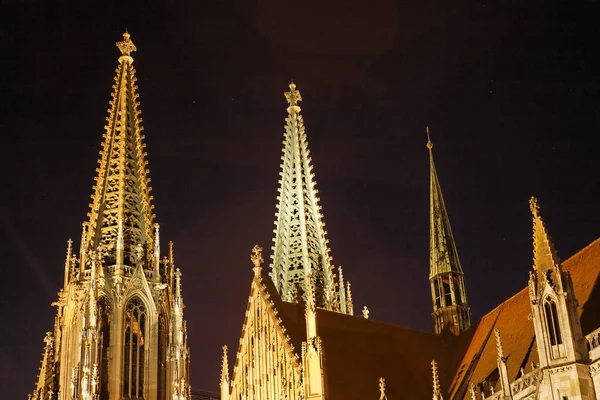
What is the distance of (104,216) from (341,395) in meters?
28.0

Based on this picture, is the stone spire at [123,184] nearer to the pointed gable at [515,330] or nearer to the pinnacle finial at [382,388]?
the pointed gable at [515,330]

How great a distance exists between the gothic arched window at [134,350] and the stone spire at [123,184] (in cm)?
259

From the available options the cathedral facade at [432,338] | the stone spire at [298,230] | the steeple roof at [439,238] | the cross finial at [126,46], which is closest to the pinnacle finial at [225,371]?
the cathedral facade at [432,338]

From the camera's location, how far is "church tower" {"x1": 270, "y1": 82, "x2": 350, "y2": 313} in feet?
143

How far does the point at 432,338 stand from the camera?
35500 mm

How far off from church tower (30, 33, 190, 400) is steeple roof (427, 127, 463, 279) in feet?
55.7

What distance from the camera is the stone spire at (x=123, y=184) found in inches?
2146

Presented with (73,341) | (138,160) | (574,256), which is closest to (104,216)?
(138,160)

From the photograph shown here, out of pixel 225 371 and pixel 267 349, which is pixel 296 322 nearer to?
pixel 267 349

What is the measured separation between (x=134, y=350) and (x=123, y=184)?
31.8 ft

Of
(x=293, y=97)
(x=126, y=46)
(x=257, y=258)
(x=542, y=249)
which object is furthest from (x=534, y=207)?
(x=126, y=46)

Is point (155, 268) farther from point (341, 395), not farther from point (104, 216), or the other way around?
point (341, 395)

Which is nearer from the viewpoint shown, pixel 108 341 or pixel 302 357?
pixel 302 357

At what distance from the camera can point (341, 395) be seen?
100ft
